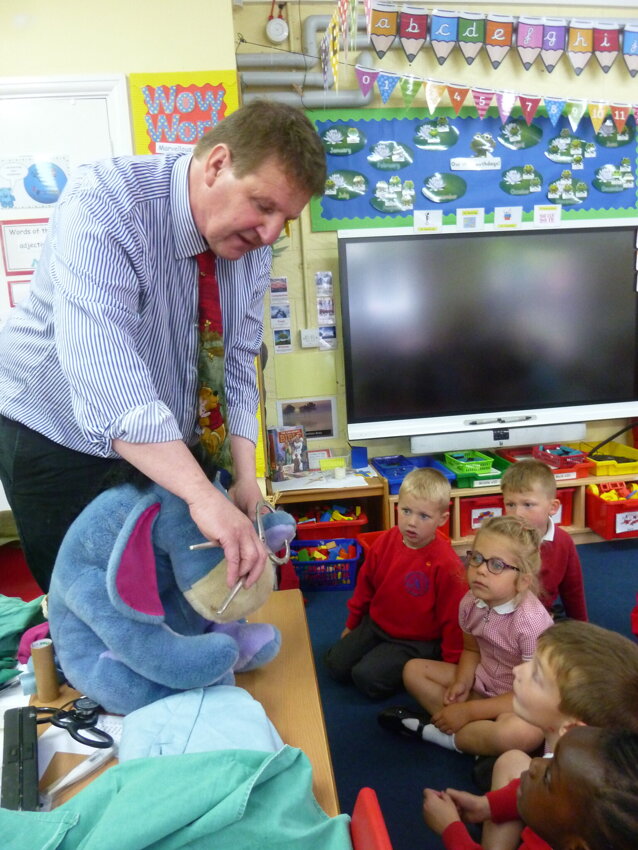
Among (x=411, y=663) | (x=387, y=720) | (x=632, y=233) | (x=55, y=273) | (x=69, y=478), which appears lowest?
(x=387, y=720)

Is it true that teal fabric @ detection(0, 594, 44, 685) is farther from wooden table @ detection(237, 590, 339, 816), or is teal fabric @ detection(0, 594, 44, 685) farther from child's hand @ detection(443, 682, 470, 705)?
child's hand @ detection(443, 682, 470, 705)

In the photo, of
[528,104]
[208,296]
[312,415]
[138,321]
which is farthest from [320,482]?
[528,104]

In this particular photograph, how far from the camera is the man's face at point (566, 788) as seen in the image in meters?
0.77

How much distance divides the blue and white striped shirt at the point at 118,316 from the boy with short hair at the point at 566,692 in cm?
72

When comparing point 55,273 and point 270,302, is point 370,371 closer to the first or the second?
point 270,302

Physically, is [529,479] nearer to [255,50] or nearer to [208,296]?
[208,296]

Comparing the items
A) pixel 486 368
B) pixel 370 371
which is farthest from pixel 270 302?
pixel 486 368

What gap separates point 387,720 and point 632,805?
3.88ft

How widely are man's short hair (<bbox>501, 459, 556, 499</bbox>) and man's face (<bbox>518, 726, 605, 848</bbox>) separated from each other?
134 cm

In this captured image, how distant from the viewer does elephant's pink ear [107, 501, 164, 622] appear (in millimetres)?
921

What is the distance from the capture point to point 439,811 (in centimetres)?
128

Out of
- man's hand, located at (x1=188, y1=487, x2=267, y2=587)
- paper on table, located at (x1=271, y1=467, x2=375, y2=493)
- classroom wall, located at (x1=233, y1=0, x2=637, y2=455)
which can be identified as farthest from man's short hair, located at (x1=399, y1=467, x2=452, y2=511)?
man's hand, located at (x1=188, y1=487, x2=267, y2=587)

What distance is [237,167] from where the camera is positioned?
0.99 m

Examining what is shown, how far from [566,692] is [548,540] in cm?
106
